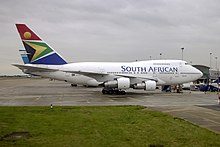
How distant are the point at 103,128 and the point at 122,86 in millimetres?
16545

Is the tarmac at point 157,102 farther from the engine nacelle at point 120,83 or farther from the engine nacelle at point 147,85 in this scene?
the engine nacelle at point 120,83

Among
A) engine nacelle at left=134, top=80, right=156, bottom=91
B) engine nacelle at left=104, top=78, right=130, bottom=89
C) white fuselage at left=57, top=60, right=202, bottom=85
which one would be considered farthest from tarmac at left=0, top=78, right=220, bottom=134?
white fuselage at left=57, top=60, right=202, bottom=85

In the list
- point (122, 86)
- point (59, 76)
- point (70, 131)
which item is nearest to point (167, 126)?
point (70, 131)

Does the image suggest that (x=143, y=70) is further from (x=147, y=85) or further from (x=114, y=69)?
(x=114, y=69)

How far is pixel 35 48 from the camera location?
27156 mm

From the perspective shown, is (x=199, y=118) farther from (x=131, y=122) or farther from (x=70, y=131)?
(x=70, y=131)

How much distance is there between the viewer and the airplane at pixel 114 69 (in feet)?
85.9

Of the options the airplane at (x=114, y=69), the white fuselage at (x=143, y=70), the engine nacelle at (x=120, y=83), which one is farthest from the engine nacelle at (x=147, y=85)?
the engine nacelle at (x=120, y=83)

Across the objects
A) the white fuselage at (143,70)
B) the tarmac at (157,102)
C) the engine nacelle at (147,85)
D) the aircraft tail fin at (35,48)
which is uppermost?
the aircraft tail fin at (35,48)

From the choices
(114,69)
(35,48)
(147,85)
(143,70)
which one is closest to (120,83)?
(147,85)

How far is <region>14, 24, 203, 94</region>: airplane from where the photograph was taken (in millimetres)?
26172

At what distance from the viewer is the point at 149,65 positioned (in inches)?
1149

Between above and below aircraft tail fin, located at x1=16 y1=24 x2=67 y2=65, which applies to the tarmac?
below

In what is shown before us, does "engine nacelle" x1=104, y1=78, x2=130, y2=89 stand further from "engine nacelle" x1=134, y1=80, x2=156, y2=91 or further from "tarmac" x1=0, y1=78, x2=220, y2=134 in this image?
"engine nacelle" x1=134, y1=80, x2=156, y2=91
